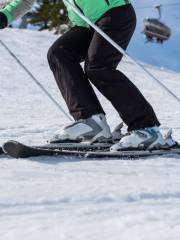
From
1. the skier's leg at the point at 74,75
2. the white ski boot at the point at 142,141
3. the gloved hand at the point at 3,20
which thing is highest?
the gloved hand at the point at 3,20

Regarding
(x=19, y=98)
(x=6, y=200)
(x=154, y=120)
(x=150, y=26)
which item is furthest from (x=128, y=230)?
(x=150, y=26)

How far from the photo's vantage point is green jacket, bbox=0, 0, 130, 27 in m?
4.07

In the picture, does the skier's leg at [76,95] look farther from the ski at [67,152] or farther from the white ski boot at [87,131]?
the ski at [67,152]

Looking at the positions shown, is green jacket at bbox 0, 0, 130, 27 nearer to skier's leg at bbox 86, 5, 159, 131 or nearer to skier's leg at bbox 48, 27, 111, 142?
skier's leg at bbox 86, 5, 159, 131

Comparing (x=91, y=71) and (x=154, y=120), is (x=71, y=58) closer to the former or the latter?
(x=91, y=71)

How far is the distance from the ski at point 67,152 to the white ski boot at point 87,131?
5.4 inches

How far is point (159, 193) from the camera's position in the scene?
8.36 ft

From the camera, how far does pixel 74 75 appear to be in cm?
407

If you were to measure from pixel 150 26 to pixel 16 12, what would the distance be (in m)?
20.9

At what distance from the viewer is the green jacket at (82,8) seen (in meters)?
4.07

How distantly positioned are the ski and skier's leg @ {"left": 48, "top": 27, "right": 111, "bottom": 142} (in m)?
0.18

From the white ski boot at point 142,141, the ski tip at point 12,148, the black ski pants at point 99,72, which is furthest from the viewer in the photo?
the black ski pants at point 99,72

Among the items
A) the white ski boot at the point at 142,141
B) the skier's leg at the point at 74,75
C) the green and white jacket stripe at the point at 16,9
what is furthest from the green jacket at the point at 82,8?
the white ski boot at the point at 142,141

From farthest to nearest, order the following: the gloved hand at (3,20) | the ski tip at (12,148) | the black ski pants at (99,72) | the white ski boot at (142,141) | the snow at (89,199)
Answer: the gloved hand at (3,20)
the black ski pants at (99,72)
the white ski boot at (142,141)
the ski tip at (12,148)
the snow at (89,199)
